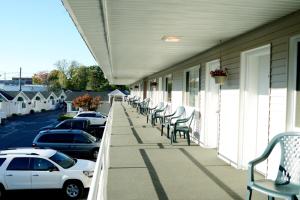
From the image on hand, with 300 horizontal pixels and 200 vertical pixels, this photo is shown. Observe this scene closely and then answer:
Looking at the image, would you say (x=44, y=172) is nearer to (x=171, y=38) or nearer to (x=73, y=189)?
(x=73, y=189)

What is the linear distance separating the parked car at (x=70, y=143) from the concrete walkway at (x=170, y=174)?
7.96 meters

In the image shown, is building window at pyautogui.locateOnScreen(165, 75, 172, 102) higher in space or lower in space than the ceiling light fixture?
lower

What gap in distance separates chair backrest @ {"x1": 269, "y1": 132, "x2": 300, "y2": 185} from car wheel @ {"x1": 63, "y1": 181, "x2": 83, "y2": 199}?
26.8 ft

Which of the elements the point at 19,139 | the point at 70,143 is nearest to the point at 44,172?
the point at 70,143

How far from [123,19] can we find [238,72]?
2.38 m

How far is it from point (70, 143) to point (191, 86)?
7.81 metres

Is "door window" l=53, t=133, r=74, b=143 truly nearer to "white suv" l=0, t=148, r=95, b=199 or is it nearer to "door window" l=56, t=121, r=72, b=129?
"white suv" l=0, t=148, r=95, b=199

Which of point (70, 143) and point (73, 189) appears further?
point (70, 143)

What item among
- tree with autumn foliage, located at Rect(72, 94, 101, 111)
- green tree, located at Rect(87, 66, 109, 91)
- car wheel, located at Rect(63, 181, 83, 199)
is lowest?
car wheel, located at Rect(63, 181, 83, 199)

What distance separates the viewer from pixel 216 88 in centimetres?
813

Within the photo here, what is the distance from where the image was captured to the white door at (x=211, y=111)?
8.15 m

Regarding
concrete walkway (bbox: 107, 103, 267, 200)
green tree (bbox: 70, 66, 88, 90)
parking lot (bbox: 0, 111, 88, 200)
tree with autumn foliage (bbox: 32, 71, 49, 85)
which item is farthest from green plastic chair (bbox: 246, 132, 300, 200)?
tree with autumn foliage (bbox: 32, 71, 49, 85)

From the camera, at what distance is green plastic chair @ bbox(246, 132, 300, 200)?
3320 mm

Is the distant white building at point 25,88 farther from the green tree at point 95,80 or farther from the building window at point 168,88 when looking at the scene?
the building window at point 168,88
